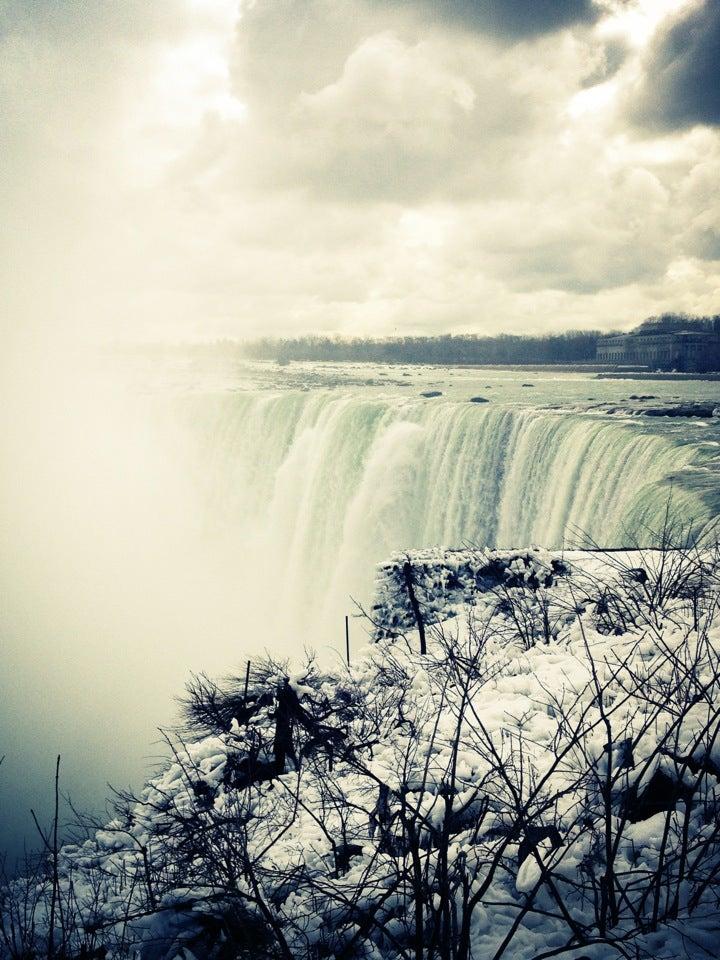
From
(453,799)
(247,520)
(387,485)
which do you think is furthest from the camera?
(247,520)

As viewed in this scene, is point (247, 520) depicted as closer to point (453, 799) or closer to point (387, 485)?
point (387, 485)

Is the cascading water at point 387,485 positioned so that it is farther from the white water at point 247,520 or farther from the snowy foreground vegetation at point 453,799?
the snowy foreground vegetation at point 453,799

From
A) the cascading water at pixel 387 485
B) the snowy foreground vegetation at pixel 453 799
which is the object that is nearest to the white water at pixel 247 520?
the cascading water at pixel 387 485

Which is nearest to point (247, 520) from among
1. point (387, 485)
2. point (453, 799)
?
point (387, 485)

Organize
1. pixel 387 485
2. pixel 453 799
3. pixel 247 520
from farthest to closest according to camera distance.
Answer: pixel 247 520 → pixel 387 485 → pixel 453 799

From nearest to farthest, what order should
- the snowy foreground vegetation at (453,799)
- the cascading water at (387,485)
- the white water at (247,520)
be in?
the snowy foreground vegetation at (453,799)
the cascading water at (387,485)
the white water at (247,520)
